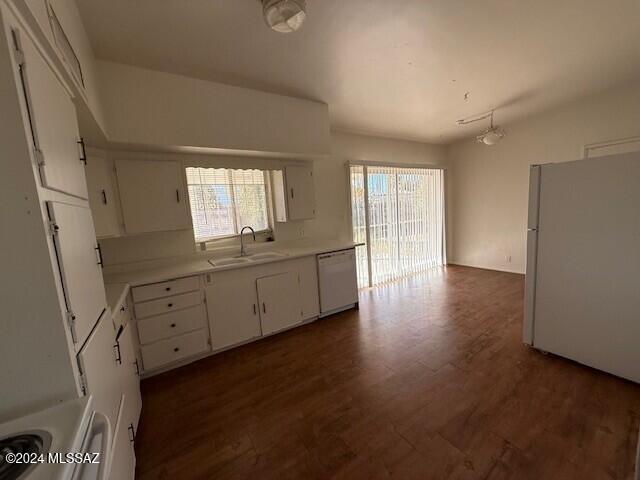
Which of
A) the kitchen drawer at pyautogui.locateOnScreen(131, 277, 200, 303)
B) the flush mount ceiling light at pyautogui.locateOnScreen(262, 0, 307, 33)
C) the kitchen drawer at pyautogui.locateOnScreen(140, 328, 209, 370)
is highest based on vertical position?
the flush mount ceiling light at pyautogui.locateOnScreen(262, 0, 307, 33)

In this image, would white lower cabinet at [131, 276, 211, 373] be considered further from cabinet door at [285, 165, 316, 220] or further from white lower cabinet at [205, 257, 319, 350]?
cabinet door at [285, 165, 316, 220]

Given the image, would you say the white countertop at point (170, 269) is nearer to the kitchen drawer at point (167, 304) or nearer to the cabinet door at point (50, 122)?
the kitchen drawer at point (167, 304)

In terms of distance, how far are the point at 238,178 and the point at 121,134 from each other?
1216 millimetres

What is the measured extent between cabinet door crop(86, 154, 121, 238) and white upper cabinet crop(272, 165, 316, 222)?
165 cm

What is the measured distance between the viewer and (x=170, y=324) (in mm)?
2270

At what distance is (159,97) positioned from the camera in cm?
218

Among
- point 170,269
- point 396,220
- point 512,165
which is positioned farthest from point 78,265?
point 512,165

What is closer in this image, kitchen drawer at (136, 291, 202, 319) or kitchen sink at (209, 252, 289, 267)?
kitchen drawer at (136, 291, 202, 319)

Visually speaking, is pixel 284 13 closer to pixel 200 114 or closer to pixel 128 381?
pixel 200 114

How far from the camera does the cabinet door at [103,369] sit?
909 mm

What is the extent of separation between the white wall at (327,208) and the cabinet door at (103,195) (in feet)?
1.16

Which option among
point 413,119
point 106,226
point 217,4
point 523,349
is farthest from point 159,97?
point 523,349

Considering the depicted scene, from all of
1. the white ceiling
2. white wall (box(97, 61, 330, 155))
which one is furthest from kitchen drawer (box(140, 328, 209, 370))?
the white ceiling

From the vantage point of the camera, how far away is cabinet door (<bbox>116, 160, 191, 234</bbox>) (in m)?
2.31
